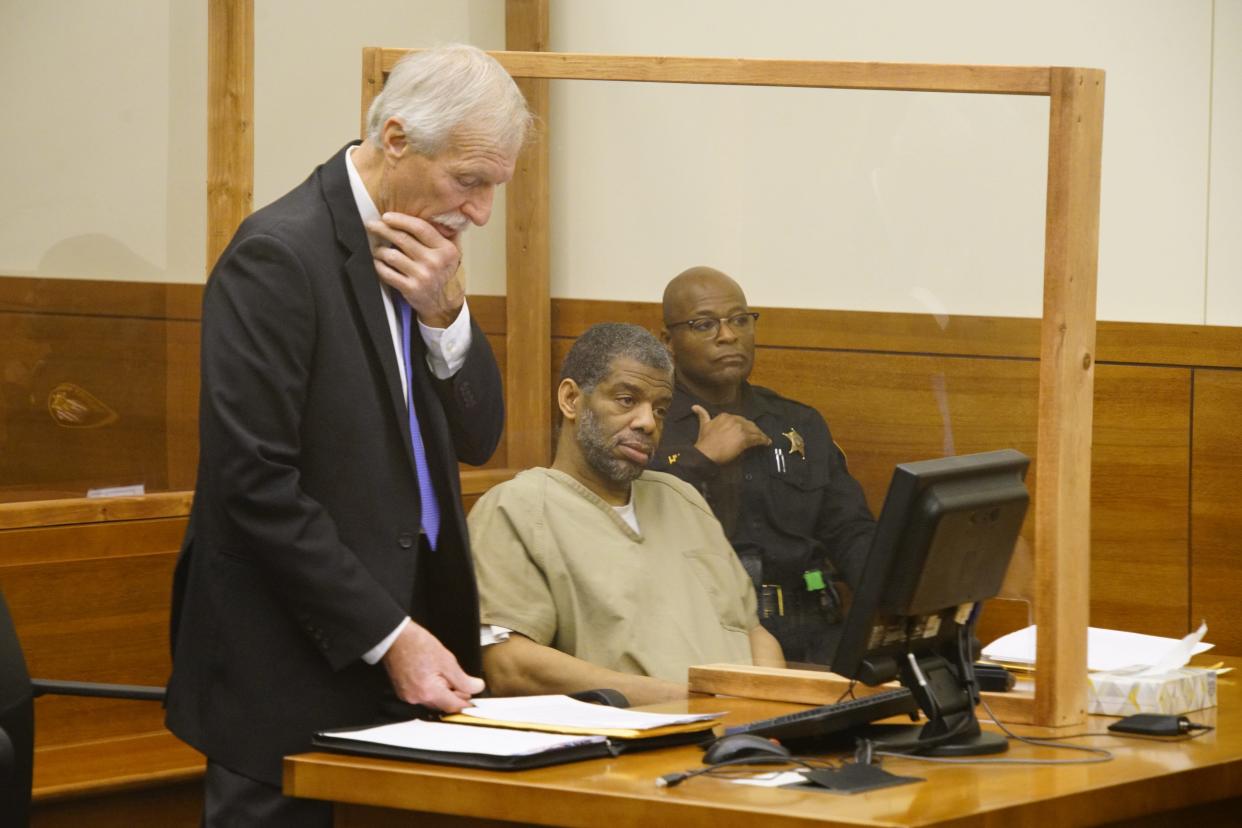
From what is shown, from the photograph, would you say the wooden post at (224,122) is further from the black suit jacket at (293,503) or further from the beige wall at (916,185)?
the black suit jacket at (293,503)

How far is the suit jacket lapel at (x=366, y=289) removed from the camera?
2334 millimetres

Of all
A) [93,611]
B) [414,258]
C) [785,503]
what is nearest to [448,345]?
[414,258]

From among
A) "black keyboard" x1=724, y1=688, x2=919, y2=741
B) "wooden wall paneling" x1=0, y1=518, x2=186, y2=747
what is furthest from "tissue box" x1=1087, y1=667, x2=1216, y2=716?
"wooden wall paneling" x1=0, y1=518, x2=186, y2=747

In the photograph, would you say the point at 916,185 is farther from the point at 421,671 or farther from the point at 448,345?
the point at 421,671

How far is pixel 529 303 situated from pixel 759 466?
1.96 ft

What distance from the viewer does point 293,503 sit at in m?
2.19

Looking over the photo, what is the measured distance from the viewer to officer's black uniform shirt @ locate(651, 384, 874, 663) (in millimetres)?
2600

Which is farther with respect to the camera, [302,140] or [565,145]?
[302,140]

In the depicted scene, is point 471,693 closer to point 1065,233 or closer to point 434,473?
point 434,473

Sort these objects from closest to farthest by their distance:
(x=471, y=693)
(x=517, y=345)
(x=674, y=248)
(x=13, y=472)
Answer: (x=471, y=693), (x=674, y=248), (x=517, y=345), (x=13, y=472)

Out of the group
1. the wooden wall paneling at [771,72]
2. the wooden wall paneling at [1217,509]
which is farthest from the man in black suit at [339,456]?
the wooden wall paneling at [1217,509]

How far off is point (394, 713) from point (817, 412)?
0.80 m

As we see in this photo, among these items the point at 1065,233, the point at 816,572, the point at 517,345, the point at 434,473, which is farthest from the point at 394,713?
the point at 1065,233

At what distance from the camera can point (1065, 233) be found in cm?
238
